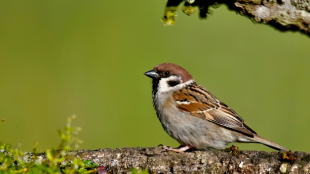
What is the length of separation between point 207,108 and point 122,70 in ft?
5.86

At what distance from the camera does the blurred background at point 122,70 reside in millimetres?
4195

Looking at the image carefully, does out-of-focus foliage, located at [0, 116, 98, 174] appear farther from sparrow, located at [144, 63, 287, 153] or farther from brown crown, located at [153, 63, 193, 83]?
brown crown, located at [153, 63, 193, 83]

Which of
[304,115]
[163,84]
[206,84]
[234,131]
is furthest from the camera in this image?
[206,84]

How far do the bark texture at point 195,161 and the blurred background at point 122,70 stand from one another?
157 centimetres

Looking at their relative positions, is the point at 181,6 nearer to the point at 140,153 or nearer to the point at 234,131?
the point at 140,153

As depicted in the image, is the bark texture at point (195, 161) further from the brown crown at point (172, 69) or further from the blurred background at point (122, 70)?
the blurred background at point (122, 70)

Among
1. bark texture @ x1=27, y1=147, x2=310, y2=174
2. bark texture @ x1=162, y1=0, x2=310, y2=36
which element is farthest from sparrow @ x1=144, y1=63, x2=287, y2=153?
bark texture @ x1=162, y1=0, x2=310, y2=36

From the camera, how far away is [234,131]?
3.11 meters

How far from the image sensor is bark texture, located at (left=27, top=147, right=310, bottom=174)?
2.23 m

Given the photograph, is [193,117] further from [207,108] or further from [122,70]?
[122,70]

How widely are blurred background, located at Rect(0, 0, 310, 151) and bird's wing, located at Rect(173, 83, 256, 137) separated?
Answer: 0.93m

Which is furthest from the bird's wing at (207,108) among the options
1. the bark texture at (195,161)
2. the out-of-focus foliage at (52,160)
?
the out-of-focus foliage at (52,160)

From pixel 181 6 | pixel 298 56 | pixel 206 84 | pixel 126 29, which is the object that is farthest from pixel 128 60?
pixel 181 6

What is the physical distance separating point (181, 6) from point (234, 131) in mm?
1080
